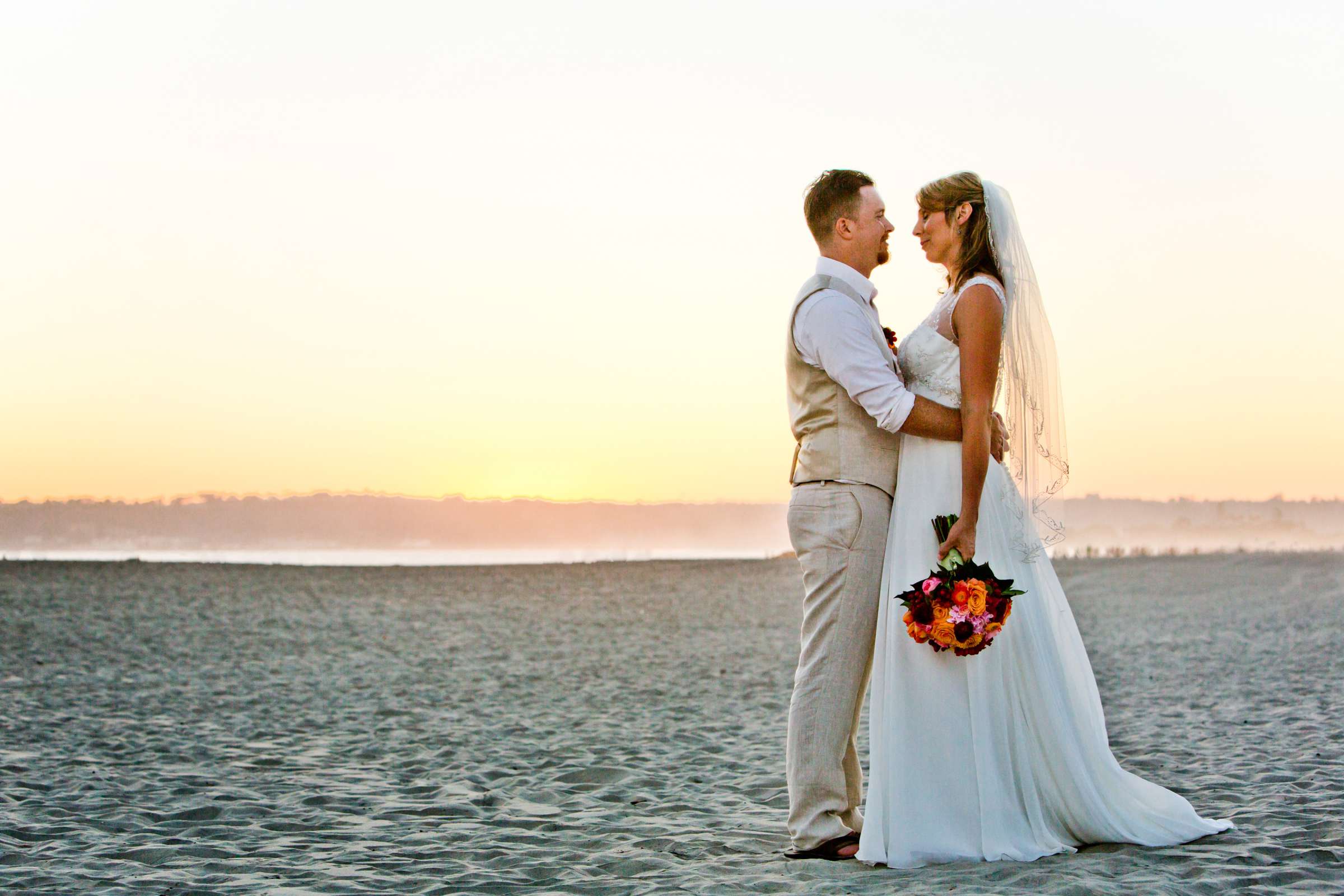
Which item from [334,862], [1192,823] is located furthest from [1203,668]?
[334,862]

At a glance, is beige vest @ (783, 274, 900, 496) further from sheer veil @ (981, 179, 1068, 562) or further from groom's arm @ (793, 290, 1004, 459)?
sheer veil @ (981, 179, 1068, 562)

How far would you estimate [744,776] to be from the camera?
6594 millimetres

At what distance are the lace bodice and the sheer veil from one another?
137 millimetres

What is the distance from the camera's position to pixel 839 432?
442 cm

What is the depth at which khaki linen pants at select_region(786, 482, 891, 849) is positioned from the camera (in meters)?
4.38

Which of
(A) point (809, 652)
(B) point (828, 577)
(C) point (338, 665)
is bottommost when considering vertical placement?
(C) point (338, 665)

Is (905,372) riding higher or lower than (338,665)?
higher

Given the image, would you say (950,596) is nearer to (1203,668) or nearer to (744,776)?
(744,776)

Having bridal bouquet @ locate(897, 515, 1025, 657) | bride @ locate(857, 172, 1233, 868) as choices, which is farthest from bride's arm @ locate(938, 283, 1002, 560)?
bridal bouquet @ locate(897, 515, 1025, 657)

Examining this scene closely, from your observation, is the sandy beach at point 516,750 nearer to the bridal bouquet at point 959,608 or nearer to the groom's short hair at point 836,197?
the bridal bouquet at point 959,608

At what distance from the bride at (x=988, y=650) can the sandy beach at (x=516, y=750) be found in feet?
0.61

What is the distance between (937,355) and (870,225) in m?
0.56

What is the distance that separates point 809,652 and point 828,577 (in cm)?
32

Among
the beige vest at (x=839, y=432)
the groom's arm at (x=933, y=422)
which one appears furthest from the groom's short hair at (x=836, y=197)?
the groom's arm at (x=933, y=422)
